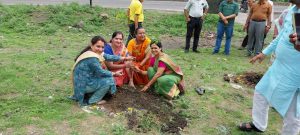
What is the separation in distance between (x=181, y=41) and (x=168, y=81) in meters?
5.25

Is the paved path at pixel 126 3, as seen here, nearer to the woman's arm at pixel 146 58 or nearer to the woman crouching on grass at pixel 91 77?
the woman's arm at pixel 146 58

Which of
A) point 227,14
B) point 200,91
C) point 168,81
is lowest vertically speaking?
point 200,91

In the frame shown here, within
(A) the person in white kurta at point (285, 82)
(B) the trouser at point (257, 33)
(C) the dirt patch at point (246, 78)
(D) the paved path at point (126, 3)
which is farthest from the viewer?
(D) the paved path at point (126, 3)

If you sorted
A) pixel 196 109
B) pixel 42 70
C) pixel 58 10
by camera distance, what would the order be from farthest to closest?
pixel 58 10 → pixel 42 70 → pixel 196 109

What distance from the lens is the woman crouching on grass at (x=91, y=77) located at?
520 cm

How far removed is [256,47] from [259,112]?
4.65m

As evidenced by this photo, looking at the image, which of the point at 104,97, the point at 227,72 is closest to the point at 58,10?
the point at 227,72

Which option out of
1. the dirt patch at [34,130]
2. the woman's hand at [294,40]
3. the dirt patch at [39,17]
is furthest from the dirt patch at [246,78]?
the dirt patch at [39,17]

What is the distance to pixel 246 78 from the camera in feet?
24.6

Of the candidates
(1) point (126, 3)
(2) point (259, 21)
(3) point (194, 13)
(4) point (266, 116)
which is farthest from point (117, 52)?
(1) point (126, 3)

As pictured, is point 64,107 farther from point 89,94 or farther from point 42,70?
point 42,70

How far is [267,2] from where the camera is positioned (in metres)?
8.82

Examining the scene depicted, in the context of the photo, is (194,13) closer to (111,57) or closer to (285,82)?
(111,57)

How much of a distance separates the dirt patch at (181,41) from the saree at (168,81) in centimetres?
407
